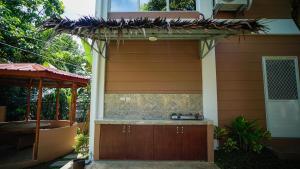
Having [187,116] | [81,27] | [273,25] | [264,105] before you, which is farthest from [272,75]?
[81,27]

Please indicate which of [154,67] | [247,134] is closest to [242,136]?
[247,134]

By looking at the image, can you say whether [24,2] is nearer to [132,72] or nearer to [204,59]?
[132,72]

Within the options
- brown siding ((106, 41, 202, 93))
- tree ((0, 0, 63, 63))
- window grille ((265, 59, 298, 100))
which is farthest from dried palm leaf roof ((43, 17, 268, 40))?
tree ((0, 0, 63, 63))

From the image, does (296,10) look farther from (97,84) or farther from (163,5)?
(97,84)

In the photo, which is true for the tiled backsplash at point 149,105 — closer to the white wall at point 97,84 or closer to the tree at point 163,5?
the white wall at point 97,84

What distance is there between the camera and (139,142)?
4645 mm

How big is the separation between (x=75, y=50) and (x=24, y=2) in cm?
969

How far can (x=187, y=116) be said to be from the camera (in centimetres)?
496

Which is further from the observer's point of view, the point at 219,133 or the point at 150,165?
the point at 219,133

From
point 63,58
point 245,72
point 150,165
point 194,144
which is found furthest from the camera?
point 63,58

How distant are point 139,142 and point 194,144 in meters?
1.31

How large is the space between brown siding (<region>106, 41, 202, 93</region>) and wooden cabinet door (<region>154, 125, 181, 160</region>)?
4.19 ft

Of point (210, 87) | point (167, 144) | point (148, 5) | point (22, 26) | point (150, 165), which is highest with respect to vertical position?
point (22, 26)

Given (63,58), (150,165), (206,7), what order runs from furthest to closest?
(63,58), (206,7), (150,165)
